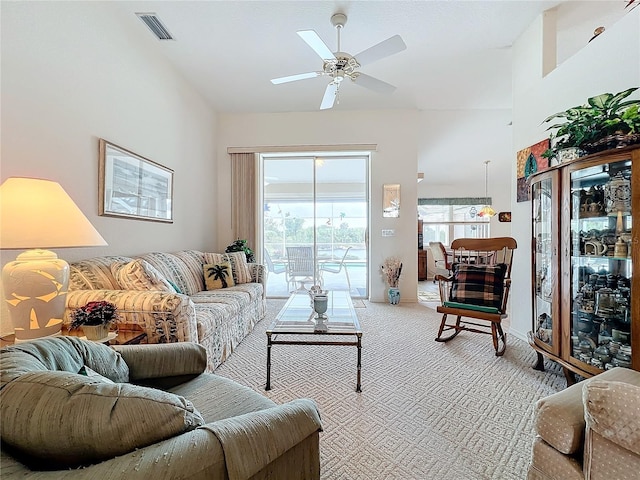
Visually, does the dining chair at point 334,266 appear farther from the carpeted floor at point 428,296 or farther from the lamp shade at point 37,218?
the lamp shade at point 37,218

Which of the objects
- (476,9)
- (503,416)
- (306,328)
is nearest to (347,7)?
(476,9)

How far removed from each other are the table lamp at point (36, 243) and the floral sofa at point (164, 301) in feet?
1.05

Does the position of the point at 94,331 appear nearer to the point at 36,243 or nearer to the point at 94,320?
the point at 94,320

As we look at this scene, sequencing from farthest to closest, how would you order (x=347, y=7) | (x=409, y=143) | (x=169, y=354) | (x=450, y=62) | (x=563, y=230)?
(x=409, y=143), (x=450, y=62), (x=347, y=7), (x=563, y=230), (x=169, y=354)

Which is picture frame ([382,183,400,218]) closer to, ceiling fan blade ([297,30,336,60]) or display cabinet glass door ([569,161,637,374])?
ceiling fan blade ([297,30,336,60])

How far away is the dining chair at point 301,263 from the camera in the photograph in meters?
5.09

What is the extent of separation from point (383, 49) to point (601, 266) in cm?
215

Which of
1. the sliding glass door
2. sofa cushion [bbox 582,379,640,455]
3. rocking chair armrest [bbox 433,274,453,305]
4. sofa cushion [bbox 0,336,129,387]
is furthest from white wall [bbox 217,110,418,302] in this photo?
sofa cushion [bbox 0,336,129,387]

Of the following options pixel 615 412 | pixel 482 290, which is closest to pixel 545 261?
pixel 482 290

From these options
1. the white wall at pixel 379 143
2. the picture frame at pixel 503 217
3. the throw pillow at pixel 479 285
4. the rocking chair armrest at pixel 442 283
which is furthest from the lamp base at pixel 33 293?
the picture frame at pixel 503 217

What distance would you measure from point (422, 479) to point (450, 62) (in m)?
3.89

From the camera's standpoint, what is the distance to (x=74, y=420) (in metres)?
0.59

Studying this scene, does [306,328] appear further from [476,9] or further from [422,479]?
[476,9]

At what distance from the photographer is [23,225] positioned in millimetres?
1367
